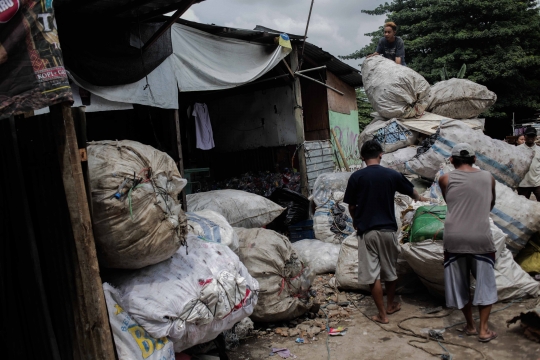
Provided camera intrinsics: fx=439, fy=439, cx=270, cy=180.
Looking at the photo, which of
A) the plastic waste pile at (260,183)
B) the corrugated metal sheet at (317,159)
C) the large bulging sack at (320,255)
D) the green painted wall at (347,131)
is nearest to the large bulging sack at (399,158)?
the large bulging sack at (320,255)

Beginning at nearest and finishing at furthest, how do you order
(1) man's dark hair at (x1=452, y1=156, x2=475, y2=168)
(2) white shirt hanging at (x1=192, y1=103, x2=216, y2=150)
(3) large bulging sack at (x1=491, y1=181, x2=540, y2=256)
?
(1) man's dark hair at (x1=452, y1=156, x2=475, y2=168) → (3) large bulging sack at (x1=491, y1=181, x2=540, y2=256) → (2) white shirt hanging at (x1=192, y1=103, x2=216, y2=150)

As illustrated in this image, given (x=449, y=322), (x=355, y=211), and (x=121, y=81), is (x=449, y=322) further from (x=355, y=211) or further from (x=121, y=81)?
(x=121, y=81)

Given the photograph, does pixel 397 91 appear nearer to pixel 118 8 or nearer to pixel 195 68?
pixel 195 68

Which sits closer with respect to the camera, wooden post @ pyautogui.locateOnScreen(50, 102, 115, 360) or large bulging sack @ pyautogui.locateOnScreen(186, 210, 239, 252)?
wooden post @ pyautogui.locateOnScreen(50, 102, 115, 360)

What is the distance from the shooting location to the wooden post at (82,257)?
2314 millimetres

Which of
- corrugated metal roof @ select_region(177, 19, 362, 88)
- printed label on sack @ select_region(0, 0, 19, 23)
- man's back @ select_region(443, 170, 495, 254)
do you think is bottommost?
man's back @ select_region(443, 170, 495, 254)

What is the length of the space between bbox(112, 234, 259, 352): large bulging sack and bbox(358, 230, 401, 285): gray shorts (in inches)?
55.2

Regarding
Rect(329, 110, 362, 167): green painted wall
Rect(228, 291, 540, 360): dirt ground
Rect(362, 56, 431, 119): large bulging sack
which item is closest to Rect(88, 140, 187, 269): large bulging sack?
Rect(228, 291, 540, 360): dirt ground

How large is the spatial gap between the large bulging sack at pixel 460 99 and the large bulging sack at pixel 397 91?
1.11ft

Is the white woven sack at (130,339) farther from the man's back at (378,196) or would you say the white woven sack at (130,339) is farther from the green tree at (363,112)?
the green tree at (363,112)

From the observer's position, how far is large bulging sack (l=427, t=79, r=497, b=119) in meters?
7.09

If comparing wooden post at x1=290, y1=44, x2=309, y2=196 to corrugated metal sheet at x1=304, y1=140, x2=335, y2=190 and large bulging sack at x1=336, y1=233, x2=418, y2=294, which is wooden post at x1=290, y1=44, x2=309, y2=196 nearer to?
corrugated metal sheet at x1=304, y1=140, x2=335, y2=190

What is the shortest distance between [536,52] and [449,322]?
1993cm

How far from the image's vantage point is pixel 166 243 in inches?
108
